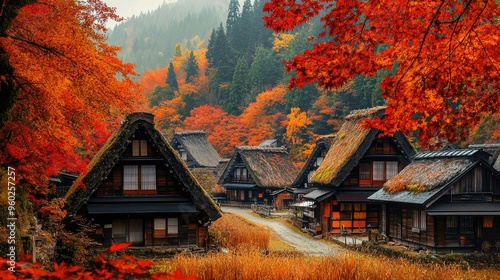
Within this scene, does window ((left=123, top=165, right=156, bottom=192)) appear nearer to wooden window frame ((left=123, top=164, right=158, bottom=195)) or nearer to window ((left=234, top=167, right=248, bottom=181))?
wooden window frame ((left=123, top=164, right=158, bottom=195))

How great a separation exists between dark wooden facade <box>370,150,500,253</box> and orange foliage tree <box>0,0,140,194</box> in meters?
13.9

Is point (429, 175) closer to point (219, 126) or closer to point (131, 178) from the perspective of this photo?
point (131, 178)

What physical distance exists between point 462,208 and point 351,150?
893cm

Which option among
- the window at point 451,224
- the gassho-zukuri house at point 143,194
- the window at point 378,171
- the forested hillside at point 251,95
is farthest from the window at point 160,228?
the forested hillside at point 251,95

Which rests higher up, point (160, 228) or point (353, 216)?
point (160, 228)

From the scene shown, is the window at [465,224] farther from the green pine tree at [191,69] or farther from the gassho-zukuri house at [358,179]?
the green pine tree at [191,69]

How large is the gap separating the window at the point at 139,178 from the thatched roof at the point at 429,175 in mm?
11287

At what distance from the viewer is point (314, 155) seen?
3956 cm

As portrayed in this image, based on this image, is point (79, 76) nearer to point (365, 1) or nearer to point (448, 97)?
point (365, 1)

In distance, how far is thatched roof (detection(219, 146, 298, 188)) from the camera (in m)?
45.8

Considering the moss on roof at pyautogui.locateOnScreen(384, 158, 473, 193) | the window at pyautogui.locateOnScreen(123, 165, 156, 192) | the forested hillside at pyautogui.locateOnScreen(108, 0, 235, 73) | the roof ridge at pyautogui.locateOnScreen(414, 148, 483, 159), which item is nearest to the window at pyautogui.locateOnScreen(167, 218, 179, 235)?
the window at pyautogui.locateOnScreen(123, 165, 156, 192)

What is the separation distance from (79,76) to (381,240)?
752 inches

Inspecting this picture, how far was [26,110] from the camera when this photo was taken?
12.2m

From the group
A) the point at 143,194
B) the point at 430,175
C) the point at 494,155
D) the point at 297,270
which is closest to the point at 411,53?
the point at 297,270
